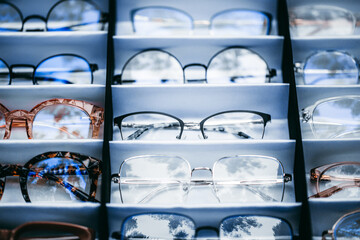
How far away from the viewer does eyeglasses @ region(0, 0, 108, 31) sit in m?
1.31

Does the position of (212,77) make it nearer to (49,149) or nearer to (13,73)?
(49,149)

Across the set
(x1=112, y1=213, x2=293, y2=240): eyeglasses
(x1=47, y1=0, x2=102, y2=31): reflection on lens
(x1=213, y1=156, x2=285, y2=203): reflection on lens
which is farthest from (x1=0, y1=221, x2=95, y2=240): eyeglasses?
(x1=47, y1=0, x2=102, y2=31): reflection on lens

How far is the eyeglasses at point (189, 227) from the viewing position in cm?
97

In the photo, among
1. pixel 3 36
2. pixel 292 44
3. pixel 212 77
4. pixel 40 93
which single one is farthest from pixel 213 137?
pixel 3 36

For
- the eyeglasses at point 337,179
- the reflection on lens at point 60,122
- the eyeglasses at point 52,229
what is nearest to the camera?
the eyeglasses at point 52,229

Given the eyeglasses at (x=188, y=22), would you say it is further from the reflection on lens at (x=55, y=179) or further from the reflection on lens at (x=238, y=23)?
the reflection on lens at (x=55, y=179)

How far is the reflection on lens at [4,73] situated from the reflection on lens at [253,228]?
100 centimetres

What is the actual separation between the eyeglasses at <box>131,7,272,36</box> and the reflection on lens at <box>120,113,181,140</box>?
1.34ft

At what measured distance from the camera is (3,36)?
3.82ft

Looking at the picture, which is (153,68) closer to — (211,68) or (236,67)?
(211,68)

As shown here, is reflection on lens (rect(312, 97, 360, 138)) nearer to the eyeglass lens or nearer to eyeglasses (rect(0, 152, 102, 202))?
the eyeglass lens

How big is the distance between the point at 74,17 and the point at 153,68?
0.44 metres

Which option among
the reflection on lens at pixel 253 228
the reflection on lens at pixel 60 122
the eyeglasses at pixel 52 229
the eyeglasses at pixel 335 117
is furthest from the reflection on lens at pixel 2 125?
the eyeglasses at pixel 335 117

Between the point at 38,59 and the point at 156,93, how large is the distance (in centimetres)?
54
